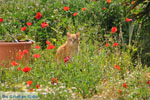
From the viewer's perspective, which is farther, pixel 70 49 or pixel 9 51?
pixel 70 49

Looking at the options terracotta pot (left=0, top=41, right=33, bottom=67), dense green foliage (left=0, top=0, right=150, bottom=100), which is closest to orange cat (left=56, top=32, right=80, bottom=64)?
dense green foliage (left=0, top=0, right=150, bottom=100)

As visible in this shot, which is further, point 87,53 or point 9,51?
point 87,53

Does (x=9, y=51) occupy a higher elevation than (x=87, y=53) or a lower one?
higher

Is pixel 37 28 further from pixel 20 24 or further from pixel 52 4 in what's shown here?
pixel 52 4

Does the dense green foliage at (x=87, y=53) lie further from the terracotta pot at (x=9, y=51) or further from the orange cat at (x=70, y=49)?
the terracotta pot at (x=9, y=51)

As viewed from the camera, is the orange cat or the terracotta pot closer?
the terracotta pot

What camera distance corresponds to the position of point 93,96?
4.06m

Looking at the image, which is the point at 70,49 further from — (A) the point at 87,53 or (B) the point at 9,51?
(B) the point at 9,51

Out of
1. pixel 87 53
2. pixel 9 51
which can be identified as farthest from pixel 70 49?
pixel 9 51

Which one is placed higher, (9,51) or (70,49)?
(9,51)

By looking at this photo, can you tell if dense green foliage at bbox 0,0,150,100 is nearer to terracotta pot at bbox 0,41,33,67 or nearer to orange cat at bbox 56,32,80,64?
orange cat at bbox 56,32,80,64

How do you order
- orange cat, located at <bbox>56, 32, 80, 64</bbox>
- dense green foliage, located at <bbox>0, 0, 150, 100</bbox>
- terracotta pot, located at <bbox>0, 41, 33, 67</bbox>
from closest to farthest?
dense green foliage, located at <bbox>0, 0, 150, 100</bbox> < terracotta pot, located at <bbox>0, 41, 33, 67</bbox> < orange cat, located at <bbox>56, 32, 80, 64</bbox>

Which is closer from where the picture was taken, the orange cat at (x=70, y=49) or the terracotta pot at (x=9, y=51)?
the terracotta pot at (x=9, y=51)

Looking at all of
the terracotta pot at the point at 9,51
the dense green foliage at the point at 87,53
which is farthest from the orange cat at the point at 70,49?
the terracotta pot at the point at 9,51
